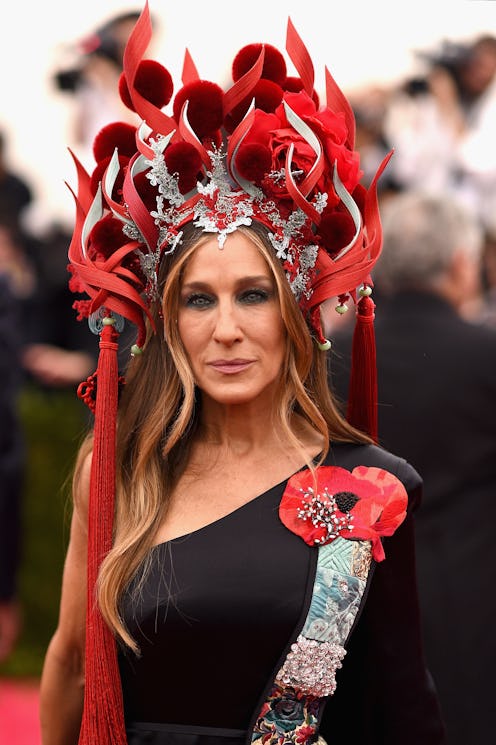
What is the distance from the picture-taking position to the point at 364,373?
3.11 meters

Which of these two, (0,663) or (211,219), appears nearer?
(211,219)

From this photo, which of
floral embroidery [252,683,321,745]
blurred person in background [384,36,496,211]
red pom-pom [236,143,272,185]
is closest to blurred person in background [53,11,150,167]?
blurred person in background [384,36,496,211]

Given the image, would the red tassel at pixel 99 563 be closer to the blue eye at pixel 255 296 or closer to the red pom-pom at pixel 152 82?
the blue eye at pixel 255 296

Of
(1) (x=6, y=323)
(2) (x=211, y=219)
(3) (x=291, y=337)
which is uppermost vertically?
(1) (x=6, y=323)

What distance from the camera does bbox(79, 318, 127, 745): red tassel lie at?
110 inches

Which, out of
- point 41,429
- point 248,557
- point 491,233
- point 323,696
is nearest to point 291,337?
point 248,557

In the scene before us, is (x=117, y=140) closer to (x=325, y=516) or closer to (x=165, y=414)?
(x=165, y=414)

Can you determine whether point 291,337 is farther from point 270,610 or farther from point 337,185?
point 270,610

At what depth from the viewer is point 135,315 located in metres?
2.97

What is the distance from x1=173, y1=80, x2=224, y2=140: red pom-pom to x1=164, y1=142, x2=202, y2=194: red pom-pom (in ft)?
0.25

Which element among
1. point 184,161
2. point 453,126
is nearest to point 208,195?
point 184,161

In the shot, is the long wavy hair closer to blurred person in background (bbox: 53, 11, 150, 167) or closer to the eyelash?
the eyelash

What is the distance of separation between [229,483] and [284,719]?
0.53m

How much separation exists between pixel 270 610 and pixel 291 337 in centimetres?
59
